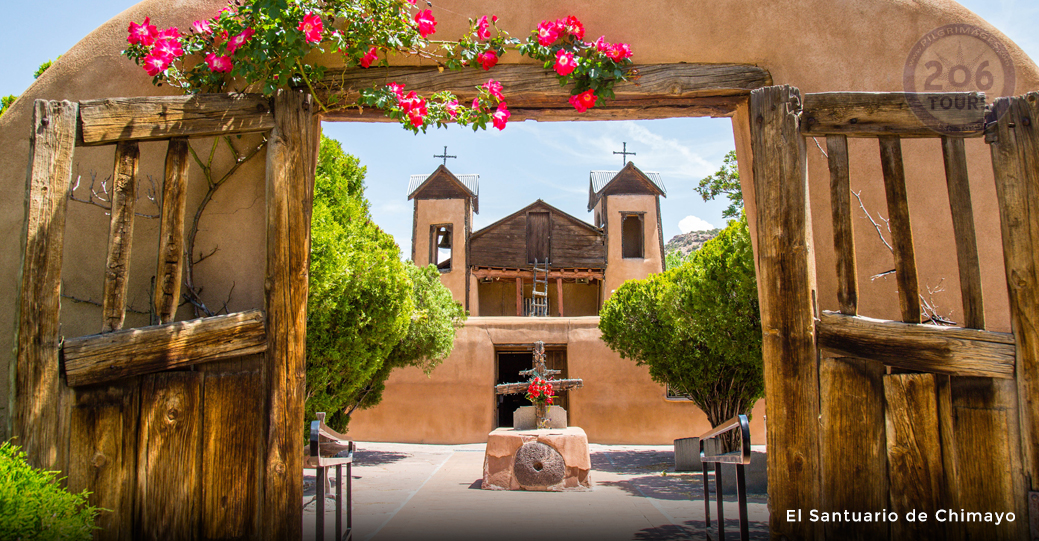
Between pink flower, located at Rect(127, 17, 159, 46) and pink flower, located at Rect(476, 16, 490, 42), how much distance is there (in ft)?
5.60

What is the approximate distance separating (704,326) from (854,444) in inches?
231

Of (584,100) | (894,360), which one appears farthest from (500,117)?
(894,360)

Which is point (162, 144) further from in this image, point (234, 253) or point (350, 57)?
point (350, 57)

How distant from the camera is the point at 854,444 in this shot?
10.8 feet

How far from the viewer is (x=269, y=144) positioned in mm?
3562

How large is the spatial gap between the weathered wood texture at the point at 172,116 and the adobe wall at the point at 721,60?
1.02 ft

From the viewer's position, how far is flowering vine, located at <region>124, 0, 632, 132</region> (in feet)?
11.1

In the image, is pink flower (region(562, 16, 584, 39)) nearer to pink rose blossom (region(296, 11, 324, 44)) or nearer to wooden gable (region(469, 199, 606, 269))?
pink rose blossom (region(296, 11, 324, 44))

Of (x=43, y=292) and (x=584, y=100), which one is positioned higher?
(x=584, y=100)

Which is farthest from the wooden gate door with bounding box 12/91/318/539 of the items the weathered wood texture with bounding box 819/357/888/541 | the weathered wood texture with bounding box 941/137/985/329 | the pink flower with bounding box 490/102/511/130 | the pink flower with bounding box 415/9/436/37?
the weathered wood texture with bounding box 941/137/985/329

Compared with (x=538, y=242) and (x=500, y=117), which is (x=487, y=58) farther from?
(x=538, y=242)

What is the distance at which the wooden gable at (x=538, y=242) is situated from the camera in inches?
827

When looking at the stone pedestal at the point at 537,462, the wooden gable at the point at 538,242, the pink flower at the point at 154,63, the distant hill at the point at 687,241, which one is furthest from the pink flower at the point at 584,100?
the distant hill at the point at 687,241

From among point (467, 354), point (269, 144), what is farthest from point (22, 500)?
point (467, 354)
